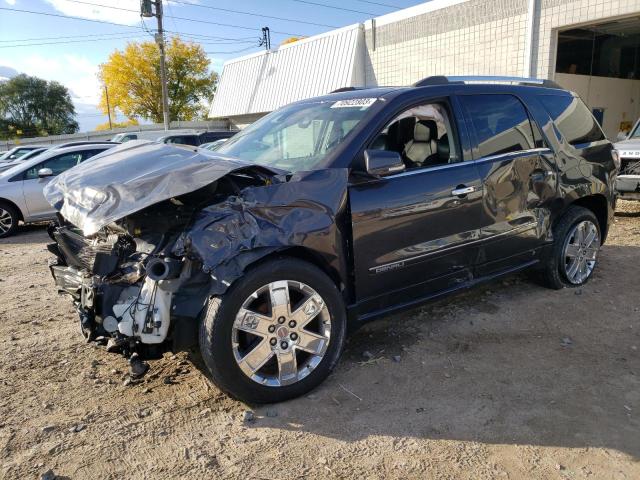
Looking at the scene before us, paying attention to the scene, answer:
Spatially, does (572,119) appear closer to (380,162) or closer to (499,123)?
(499,123)

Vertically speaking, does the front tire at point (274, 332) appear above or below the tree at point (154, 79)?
below

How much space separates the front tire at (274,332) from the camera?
2861 millimetres

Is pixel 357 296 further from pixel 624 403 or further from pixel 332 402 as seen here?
pixel 624 403

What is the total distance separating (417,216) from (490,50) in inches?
485

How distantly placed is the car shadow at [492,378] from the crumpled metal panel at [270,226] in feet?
2.72

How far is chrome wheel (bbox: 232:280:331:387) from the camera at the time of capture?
297 cm

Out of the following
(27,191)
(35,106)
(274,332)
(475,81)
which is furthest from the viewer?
(35,106)

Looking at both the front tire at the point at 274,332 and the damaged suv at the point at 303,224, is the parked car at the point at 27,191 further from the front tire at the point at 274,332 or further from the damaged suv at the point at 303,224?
the front tire at the point at 274,332

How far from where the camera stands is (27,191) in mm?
9547

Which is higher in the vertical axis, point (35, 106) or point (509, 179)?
point (35, 106)

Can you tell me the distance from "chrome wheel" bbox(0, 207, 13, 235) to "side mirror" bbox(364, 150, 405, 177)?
8.50m

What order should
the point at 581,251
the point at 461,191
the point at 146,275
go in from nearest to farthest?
1. the point at 146,275
2. the point at 461,191
3. the point at 581,251

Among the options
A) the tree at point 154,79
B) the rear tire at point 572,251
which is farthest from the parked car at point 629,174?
the tree at point 154,79

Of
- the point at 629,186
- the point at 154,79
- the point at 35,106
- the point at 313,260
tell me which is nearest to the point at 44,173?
the point at 313,260
